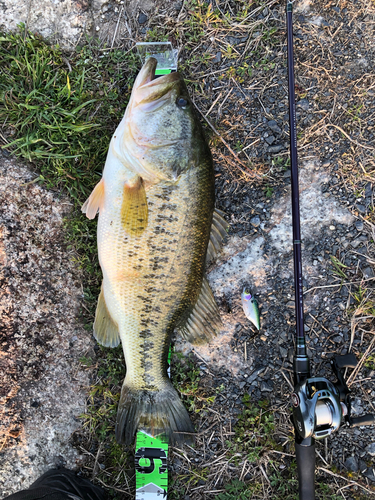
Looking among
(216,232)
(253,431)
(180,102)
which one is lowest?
(253,431)

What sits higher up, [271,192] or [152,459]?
[271,192]

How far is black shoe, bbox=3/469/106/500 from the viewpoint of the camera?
2.39 meters

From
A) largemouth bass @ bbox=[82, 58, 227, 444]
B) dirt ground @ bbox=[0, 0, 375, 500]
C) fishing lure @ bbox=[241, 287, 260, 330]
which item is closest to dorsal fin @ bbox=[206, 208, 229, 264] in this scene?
largemouth bass @ bbox=[82, 58, 227, 444]

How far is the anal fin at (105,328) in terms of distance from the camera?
2531mm

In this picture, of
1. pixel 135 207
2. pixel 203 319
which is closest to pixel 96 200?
pixel 135 207

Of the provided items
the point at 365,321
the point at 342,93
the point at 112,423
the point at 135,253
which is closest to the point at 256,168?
the point at 342,93

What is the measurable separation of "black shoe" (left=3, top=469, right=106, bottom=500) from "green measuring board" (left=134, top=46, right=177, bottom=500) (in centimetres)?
34

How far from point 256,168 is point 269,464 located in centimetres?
253

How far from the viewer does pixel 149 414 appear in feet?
8.24

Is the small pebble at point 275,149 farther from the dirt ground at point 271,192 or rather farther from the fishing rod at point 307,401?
the fishing rod at point 307,401

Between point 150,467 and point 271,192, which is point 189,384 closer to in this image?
point 150,467

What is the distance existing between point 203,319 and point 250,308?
46 centimetres

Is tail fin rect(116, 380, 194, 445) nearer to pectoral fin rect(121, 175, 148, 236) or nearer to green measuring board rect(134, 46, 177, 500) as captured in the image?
green measuring board rect(134, 46, 177, 500)

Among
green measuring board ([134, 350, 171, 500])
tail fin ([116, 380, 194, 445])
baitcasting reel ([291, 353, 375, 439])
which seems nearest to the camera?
baitcasting reel ([291, 353, 375, 439])
